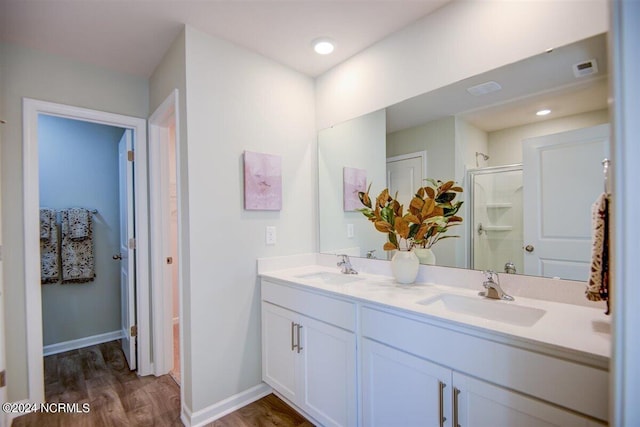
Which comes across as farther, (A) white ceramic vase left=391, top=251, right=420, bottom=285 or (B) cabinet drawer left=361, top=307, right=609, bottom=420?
(A) white ceramic vase left=391, top=251, right=420, bottom=285

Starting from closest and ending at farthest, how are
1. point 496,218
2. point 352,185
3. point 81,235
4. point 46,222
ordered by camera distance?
1. point 496,218
2. point 352,185
3. point 46,222
4. point 81,235

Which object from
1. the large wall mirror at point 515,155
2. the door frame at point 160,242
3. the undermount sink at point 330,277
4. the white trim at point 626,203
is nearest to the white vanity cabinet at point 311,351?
the undermount sink at point 330,277

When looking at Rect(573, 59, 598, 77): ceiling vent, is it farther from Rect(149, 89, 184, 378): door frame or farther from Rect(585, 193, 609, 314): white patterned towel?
Rect(149, 89, 184, 378): door frame

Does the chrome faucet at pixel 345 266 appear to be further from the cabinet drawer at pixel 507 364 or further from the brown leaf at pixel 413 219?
the cabinet drawer at pixel 507 364

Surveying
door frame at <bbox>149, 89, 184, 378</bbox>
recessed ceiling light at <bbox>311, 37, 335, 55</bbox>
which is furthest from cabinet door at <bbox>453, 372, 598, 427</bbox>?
door frame at <bbox>149, 89, 184, 378</bbox>

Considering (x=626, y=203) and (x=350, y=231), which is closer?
(x=626, y=203)

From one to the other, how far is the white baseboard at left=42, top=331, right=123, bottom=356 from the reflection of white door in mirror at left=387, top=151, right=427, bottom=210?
313cm

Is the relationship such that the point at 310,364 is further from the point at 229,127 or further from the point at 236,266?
the point at 229,127

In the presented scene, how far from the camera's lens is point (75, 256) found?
2850 millimetres

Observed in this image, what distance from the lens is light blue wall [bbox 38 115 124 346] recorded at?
282 cm

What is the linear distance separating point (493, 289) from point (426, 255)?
1.35 ft

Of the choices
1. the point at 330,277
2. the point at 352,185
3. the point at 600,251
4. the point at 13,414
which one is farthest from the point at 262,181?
the point at 13,414

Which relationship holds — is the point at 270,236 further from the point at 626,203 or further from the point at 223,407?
the point at 626,203

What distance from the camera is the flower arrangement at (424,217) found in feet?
5.29
